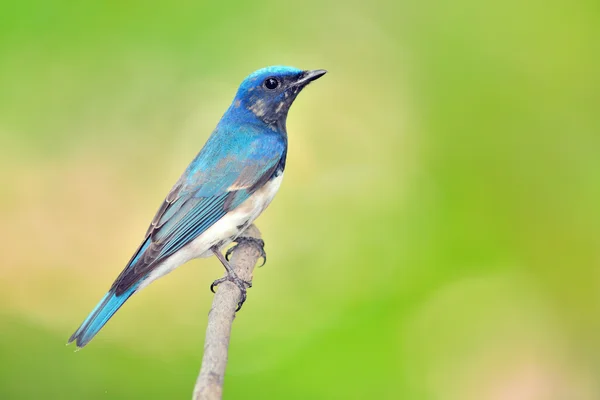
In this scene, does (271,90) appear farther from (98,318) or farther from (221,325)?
(221,325)

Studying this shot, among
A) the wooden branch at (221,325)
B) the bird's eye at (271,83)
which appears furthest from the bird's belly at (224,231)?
the bird's eye at (271,83)

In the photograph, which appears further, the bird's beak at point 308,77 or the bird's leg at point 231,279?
the bird's beak at point 308,77

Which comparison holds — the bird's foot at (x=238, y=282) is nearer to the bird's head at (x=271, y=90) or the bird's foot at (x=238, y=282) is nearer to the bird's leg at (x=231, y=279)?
the bird's leg at (x=231, y=279)

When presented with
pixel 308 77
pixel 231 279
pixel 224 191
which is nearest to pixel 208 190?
pixel 224 191

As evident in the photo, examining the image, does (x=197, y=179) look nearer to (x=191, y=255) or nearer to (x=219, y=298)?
(x=191, y=255)

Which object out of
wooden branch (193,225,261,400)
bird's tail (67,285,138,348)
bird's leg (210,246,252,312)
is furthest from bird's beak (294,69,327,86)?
bird's tail (67,285,138,348)

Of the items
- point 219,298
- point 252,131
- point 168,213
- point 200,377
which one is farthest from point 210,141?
point 200,377

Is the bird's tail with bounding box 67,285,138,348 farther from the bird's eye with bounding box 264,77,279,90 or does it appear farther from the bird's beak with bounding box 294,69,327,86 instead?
the bird's beak with bounding box 294,69,327,86
